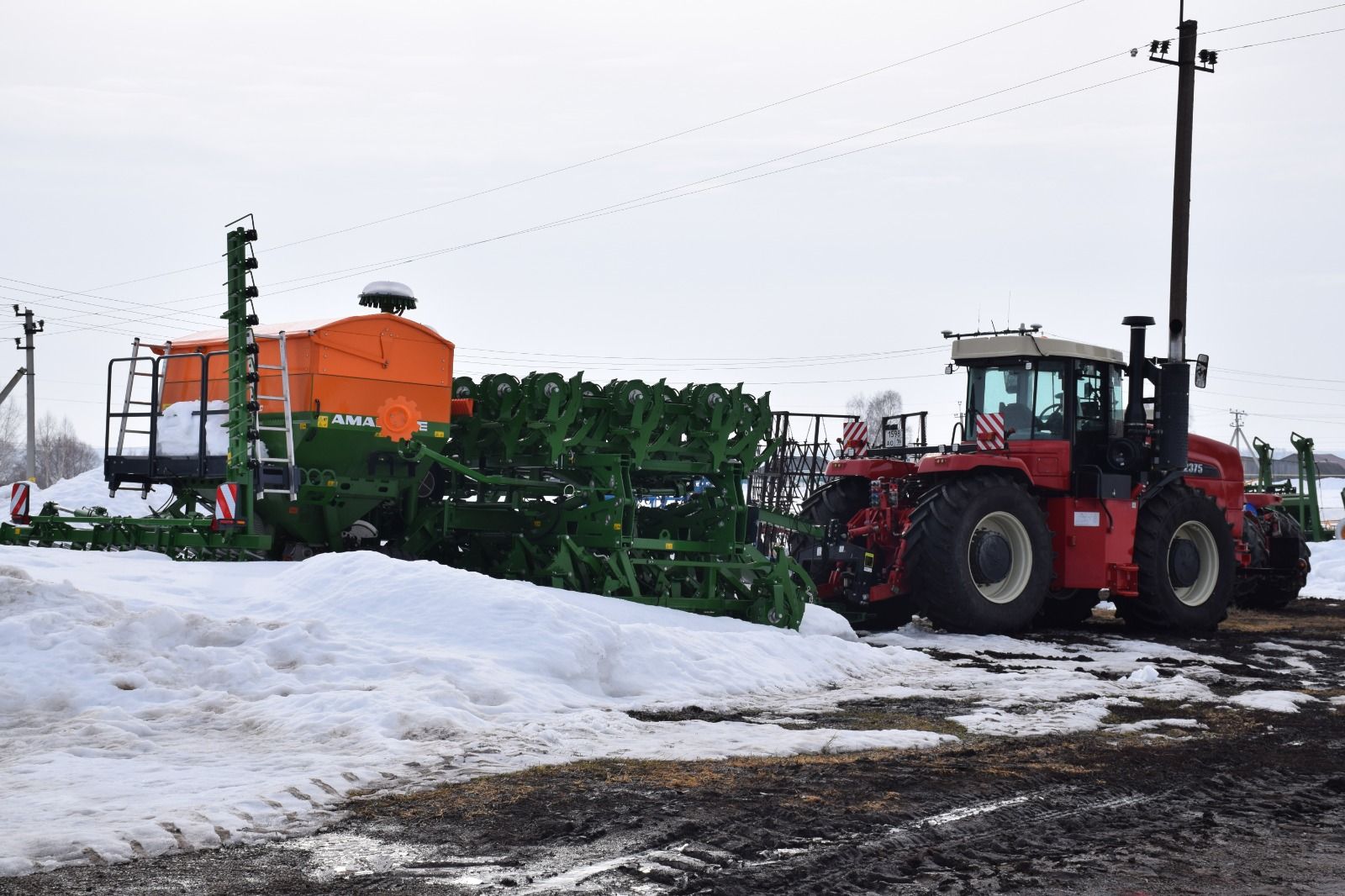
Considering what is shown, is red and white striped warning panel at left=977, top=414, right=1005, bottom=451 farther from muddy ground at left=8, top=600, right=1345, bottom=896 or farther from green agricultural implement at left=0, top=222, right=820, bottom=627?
muddy ground at left=8, top=600, right=1345, bottom=896

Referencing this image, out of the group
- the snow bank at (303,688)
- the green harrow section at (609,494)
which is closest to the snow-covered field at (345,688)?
the snow bank at (303,688)

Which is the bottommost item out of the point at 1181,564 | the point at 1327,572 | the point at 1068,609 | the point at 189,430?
the point at 1068,609

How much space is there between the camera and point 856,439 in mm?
15961

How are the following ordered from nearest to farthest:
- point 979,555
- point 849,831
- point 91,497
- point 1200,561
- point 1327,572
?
point 849,831, point 979,555, point 1200,561, point 1327,572, point 91,497

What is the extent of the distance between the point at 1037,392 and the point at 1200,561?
9.15 ft

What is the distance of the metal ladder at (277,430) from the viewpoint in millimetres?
12133

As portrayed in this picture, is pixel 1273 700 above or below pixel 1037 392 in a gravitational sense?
below

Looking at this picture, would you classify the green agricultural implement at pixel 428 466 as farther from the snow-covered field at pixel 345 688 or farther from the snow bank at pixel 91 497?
the snow bank at pixel 91 497

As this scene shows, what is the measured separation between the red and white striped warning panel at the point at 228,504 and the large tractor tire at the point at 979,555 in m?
6.04

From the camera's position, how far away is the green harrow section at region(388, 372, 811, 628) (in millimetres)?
12664

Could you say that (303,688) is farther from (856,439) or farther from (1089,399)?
(1089,399)

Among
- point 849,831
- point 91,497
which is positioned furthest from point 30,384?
point 849,831

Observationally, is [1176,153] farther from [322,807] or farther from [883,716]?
[322,807]

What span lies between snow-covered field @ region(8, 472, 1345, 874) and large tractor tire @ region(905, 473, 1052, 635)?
1.67 m
